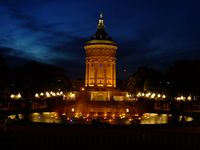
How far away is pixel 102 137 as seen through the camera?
71.7ft

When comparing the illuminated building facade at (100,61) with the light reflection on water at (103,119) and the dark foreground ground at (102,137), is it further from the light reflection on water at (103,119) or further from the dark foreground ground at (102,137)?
the dark foreground ground at (102,137)

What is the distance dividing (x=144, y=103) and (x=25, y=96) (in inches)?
824

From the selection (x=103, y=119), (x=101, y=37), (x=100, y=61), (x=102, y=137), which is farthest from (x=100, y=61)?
(x=102, y=137)

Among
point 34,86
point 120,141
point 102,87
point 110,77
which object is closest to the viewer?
point 120,141

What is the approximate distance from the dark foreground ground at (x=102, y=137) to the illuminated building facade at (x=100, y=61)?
64081mm

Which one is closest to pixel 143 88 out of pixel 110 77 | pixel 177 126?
pixel 110 77

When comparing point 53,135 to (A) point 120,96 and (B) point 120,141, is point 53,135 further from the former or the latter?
(A) point 120,96

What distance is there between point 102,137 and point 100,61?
68.9 m

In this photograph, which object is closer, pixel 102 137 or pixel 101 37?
pixel 102 137

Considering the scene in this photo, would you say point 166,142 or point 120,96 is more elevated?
point 120,96

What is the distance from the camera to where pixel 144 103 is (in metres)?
52.9

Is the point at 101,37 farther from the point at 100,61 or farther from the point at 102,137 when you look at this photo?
the point at 102,137

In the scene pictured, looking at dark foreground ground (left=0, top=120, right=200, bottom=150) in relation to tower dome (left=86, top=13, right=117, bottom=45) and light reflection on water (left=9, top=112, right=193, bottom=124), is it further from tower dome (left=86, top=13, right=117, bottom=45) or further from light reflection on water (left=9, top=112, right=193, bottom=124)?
tower dome (left=86, top=13, right=117, bottom=45)

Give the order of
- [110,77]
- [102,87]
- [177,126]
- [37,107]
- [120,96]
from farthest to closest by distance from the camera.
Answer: [110,77], [102,87], [120,96], [37,107], [177,126]
